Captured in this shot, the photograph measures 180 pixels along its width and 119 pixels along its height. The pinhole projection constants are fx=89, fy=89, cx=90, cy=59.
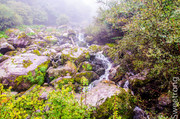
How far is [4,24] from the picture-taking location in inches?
706

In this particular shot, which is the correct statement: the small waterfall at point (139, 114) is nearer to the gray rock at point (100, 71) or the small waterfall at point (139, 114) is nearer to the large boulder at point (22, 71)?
the gray rock at point (100, 71)

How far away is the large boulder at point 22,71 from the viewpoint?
617 centimetres

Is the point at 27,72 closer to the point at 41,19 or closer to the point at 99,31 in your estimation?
the point at 99,31

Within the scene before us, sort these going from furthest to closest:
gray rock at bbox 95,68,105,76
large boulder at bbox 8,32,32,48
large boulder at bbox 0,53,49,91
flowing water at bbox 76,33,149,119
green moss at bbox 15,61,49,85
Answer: large boulder at bbox 8,32,32,48, gray rock at bbox 95,68,105,76, green moss at bbox 15,61,49,85, large boulder at bbox 0,53,49,91, flowing water at bbox 76,33,149,119

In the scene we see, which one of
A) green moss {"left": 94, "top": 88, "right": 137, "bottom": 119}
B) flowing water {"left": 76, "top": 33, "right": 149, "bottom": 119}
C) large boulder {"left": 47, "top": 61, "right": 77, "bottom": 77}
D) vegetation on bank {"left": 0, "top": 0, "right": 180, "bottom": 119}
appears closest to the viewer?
vegetation on bank {"left": 0, "top": 0, "right": 180, "bottom": 119}

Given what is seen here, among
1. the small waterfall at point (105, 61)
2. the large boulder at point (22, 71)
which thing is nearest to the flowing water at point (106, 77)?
the small waterfall at point (105, 61)

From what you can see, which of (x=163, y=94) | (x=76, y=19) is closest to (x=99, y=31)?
(x=163, y=94)

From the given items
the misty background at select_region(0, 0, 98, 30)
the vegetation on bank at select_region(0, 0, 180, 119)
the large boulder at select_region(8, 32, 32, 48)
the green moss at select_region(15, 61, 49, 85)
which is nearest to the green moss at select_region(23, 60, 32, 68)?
the green moss at select_region(15, 61, 49, 85)

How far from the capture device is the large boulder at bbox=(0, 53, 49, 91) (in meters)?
6.17

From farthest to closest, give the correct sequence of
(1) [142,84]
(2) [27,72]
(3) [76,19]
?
(3) [76,19] < (2) [27,72] < (1) [142,84]

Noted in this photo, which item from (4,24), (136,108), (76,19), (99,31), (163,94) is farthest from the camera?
(76,19)

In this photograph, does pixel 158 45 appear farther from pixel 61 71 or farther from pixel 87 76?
pixel 61 71

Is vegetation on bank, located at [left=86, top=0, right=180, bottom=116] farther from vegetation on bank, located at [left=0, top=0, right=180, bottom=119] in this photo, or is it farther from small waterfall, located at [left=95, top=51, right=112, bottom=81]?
small waterfall, located at [left=95, top=51, right=112, bottom=81]

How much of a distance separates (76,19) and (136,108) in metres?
53.7
